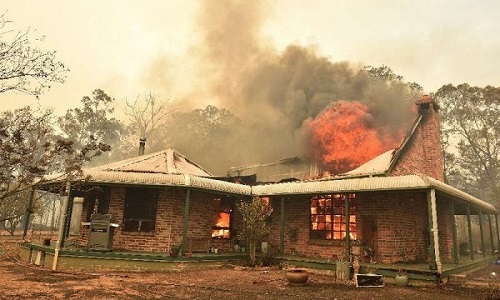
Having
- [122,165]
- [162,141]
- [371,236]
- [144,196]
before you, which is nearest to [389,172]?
[371,236]

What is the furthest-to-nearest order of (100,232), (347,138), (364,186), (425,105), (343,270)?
(347,138), (425,105), (100,232), (364,186), (343,270)

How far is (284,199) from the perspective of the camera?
14055 mm

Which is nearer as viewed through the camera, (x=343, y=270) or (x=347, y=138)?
(x=343, y=270)

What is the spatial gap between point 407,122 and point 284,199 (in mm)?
15807

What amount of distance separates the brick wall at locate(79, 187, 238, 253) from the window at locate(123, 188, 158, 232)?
0.52ft

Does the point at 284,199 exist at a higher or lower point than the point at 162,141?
lower

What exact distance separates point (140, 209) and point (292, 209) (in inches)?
236

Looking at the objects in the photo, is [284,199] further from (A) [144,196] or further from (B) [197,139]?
(B) [197,139]

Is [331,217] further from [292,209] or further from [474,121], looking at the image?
[474,121]

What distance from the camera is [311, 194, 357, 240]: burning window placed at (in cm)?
1291

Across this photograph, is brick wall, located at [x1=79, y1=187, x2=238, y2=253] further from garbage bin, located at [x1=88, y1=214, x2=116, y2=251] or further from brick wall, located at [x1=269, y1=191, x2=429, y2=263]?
brick wall, located at [x1=269, y1=191, x2=429, y2=263]

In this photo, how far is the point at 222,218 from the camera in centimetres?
1450

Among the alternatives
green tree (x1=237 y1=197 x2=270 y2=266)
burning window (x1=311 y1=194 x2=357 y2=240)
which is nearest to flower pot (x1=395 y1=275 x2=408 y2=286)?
burning window (x1=311 y1=194 x2=357 y2=240)

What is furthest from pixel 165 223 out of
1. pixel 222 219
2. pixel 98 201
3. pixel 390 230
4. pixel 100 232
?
pixel 390 230
